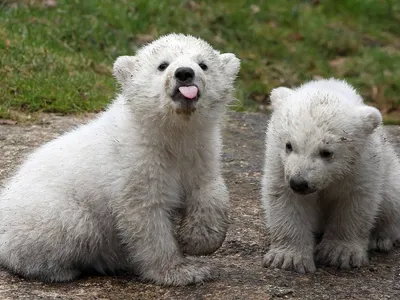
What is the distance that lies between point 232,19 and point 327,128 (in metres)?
8.36

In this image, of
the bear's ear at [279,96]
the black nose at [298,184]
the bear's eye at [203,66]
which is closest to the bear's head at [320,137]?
the black nose at [298,184]

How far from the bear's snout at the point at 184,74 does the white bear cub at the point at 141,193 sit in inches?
4.4

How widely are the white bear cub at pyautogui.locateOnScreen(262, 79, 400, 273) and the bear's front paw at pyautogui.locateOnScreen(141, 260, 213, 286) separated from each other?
2.07ft

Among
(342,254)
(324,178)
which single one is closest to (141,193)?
(324,178)

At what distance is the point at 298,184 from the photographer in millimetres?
5449

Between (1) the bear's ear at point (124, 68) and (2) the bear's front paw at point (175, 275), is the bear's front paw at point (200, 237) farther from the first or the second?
(1) the bear's ear at point (124, 68)

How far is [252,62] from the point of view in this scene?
42.6ft

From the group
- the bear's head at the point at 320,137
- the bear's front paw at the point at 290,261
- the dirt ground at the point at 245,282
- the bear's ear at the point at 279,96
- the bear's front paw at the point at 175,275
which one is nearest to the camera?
the dirt ground at the point at 245,282

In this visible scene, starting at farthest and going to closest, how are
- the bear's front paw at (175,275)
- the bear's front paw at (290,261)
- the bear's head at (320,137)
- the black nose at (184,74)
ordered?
1. the bear's front paw at (290,261)
2. the bear's head at (320,137)
3. the bear's front paw at (175,275)
4. the black nose at (184,74)

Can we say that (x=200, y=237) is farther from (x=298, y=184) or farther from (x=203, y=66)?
(x=203, y=66)

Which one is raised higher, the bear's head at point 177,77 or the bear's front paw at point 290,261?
the bear's head at point 177,77

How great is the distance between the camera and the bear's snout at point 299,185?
545 centimetres

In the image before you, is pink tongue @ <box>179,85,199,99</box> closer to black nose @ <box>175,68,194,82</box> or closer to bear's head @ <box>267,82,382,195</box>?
black nose @ <box>175,68,194,82</box>

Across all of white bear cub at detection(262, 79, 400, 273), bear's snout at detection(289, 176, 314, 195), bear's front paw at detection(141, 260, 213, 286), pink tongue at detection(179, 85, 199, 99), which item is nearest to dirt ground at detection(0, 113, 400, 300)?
bear's front paw at detection(141, 260, 213, 286)
